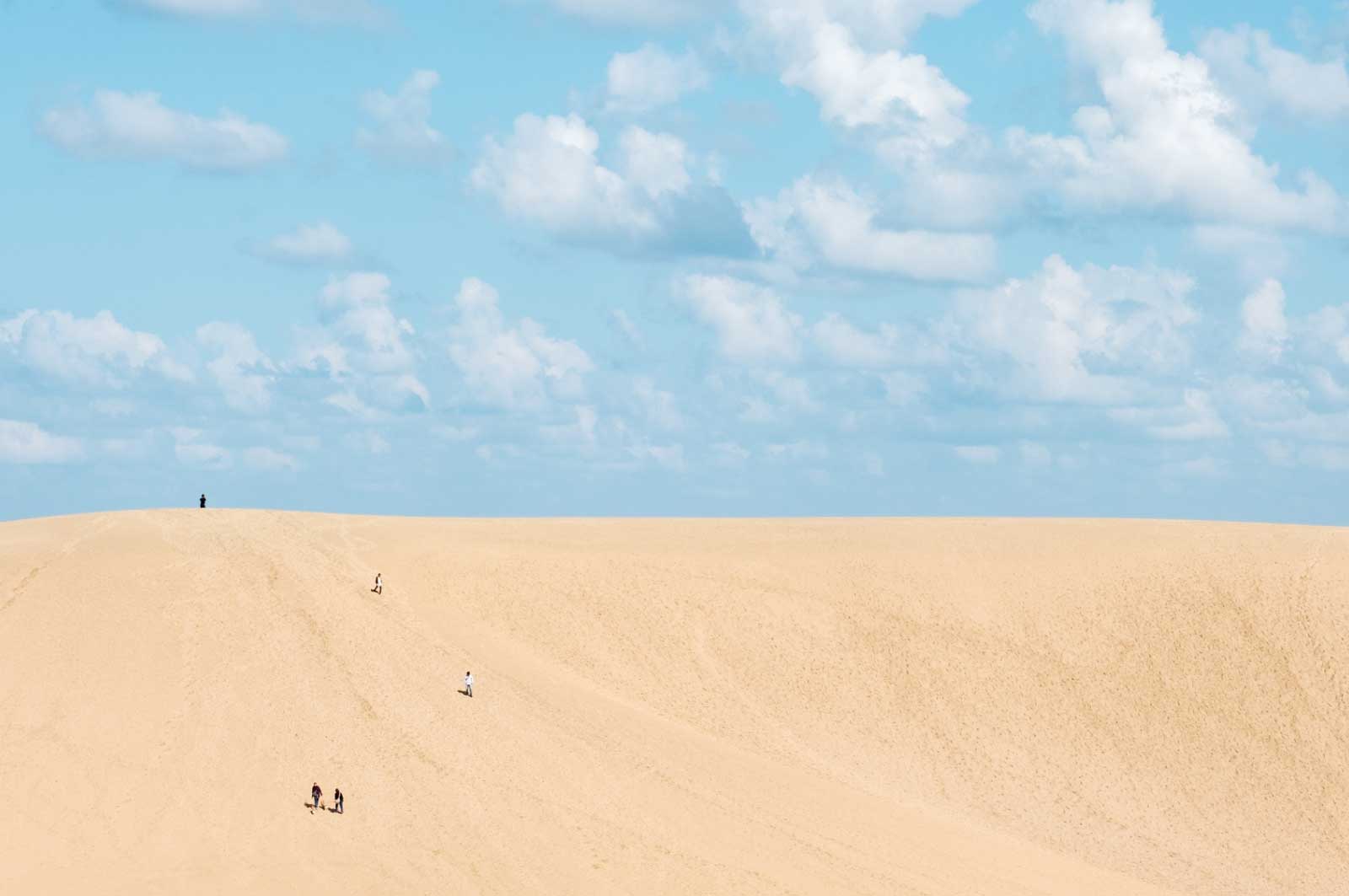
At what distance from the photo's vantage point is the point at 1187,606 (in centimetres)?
6166

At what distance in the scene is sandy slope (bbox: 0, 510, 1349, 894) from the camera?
40.2 meters

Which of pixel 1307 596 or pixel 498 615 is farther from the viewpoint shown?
pixel 1307 596

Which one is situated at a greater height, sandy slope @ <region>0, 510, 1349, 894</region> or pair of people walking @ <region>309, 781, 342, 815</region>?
sandy slope @ <region>0, 510, 1349, 894</region>

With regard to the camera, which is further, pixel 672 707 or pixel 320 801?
pixel 672 707

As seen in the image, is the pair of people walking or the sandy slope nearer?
the sandy slope

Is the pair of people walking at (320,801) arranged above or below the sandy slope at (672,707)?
below

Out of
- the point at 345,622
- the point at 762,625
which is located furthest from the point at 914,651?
the point at 345,622

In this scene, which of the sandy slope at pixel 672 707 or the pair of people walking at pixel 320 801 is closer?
the sandy slope at pixel 672 707

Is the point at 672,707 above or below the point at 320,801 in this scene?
above

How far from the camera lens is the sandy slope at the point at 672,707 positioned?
4016 centimetres

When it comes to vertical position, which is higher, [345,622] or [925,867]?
[345,622]

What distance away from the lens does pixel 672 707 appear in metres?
53.6

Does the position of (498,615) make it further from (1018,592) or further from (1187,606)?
(1187,606)

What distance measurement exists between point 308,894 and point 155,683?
41.9ft
